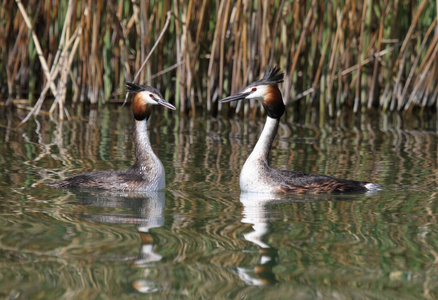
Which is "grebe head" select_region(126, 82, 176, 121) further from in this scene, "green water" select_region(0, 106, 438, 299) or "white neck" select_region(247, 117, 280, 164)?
"white neck" select_region(247, 117, 280, 164)

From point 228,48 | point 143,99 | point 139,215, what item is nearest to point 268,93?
point 143,99

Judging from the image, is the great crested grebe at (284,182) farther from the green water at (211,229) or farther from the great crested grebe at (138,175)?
the great crested grebe at (138,175)

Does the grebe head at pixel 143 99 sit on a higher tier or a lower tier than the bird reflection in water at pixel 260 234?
higher

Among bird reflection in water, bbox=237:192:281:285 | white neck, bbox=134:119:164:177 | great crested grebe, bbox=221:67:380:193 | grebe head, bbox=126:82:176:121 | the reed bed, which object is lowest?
bird reflection in water, bbox=237:192:281:285

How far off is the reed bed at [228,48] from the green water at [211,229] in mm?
2272

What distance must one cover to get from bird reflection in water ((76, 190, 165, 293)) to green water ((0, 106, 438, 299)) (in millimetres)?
14

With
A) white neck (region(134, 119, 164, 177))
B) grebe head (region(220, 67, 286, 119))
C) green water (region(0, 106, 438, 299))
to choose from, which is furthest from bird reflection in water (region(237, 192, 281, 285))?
grebe head (region(220, 67, 286, 119))

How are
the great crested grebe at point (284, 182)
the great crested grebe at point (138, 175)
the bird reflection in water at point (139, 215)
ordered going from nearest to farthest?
1. the bird reflection in water at point (139, 215)
2. the great crested grebe at point (138, 175)
3. the great crested grebe at point (284, 182)

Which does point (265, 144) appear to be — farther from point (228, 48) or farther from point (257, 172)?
point (228, 48)

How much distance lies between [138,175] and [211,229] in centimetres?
160

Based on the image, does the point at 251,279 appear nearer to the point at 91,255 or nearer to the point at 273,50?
the point at 91,255

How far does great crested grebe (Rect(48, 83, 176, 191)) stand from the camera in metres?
6.29

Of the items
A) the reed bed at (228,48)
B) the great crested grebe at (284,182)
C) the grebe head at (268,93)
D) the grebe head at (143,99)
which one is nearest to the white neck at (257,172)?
the great crested grebe at (284,182)

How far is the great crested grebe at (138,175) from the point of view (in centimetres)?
629
